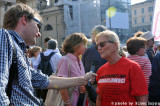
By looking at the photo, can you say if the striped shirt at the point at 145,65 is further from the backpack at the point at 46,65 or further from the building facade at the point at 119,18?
the building facade at the point at 119,18

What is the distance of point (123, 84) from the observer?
2.26m

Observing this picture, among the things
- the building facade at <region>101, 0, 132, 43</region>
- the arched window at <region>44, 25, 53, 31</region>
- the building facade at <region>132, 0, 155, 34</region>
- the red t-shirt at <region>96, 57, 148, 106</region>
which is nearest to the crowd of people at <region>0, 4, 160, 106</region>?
the red t-shirt at <region>96, 57, 148, 106</region>

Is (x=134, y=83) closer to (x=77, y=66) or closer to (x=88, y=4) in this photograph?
(x=77, y=66)

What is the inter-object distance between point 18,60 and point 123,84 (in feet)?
4.39

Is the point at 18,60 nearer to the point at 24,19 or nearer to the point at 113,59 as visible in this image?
the point at 24,19

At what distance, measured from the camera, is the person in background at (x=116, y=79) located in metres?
2.21

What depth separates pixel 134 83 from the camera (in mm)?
2203

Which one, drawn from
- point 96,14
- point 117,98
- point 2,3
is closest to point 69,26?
point 96,14

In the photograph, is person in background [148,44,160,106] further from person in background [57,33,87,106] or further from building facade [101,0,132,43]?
building facade [101,0,132,43]

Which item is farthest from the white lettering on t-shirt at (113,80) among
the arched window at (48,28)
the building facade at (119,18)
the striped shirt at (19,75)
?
the arched window at (48,28)

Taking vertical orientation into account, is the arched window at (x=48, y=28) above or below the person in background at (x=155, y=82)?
above

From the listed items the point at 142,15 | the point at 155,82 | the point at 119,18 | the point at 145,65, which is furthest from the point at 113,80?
the point at 142,15

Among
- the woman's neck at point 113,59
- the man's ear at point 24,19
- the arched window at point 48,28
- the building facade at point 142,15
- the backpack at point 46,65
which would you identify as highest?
the building facade at point 142,15

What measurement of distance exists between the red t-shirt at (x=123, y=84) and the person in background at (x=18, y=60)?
2.69 feet
